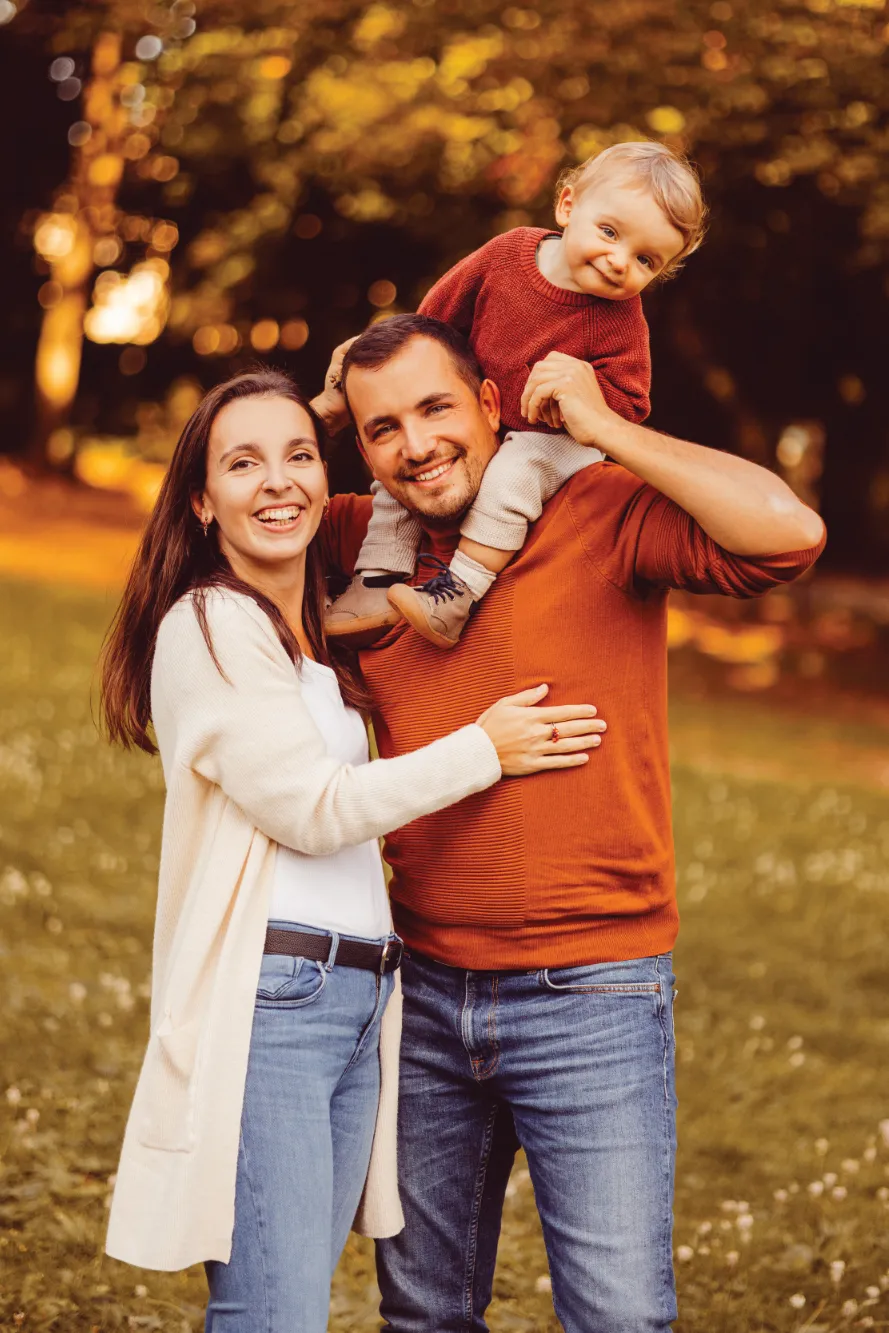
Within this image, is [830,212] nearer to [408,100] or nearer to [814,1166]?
[408,100]

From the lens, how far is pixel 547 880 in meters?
3.09

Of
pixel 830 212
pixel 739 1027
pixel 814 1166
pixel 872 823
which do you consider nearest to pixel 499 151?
pixel 830 212

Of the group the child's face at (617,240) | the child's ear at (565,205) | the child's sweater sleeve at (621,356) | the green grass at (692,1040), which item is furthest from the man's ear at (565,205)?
the green grass at (692,1040)

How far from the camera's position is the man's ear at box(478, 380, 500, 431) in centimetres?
339

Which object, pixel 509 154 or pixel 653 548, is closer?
pixel 653 548

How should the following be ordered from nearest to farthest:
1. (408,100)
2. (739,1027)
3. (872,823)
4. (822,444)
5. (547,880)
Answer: (547,880)
(739,1027)
(872,823)
(408,100)
(822,444)

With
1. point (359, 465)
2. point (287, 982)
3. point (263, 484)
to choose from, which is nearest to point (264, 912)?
point (287, 982)

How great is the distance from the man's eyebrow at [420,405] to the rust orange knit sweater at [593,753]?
335mm

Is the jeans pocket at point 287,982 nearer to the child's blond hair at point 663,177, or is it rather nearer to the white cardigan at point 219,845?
the white cardigan at point 219,845

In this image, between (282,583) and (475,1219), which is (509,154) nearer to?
(282,583)

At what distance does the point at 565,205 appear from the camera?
11.5ft

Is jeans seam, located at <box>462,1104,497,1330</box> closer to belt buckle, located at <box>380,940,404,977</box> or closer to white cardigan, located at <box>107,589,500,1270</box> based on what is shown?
belt buckle, located at <box>380,940,404,977</box>

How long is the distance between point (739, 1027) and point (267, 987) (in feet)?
16.2

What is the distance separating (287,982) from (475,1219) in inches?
33.7
